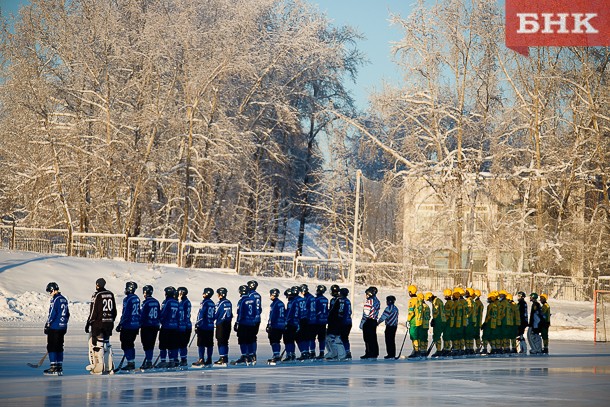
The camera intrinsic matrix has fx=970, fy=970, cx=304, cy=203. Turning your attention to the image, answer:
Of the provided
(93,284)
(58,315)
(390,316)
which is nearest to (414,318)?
(390,316)

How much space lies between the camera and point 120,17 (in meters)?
50.9

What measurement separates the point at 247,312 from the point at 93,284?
663 inches

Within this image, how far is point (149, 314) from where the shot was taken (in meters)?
22.3

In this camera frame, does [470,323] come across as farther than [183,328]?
Yes

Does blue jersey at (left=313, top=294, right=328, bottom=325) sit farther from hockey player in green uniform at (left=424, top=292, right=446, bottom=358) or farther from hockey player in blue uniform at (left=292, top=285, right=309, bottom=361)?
hockey player in green uniform at (left=424, top=292, right=446, bottom=358)

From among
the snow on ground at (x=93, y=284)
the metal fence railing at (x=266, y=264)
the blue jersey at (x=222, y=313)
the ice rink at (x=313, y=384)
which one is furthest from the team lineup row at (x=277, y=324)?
the metal fence railing at (x=266, y=264)

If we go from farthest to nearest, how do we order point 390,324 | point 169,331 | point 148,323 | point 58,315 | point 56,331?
point 390,324, point 169,331, point 148,323, point 58,315, point 56,331

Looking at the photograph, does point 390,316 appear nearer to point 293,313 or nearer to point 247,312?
point 293,313

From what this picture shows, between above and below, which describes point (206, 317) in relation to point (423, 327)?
above

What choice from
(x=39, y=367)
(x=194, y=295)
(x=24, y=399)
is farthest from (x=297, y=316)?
(x=194, y=295)

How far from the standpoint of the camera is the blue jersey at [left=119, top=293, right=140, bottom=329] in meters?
21.5

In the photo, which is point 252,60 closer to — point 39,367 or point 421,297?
point 421,297

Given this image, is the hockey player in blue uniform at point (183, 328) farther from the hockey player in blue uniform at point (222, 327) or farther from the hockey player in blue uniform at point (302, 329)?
the hockey player in blue uniform at point (302, 329)

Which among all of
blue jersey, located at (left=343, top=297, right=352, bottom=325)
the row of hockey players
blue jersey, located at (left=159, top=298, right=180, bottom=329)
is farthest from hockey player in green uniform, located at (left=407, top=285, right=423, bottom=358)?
blue jersey, located at (left=159, top=298, right=180, bottom=329)
